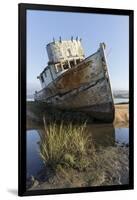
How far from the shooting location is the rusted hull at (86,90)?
243 centimetres

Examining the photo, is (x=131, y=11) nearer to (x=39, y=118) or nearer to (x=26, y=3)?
(x=26, y=3)

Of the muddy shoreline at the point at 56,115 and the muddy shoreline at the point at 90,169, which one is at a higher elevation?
the muddy shoreline at the point at 56,115

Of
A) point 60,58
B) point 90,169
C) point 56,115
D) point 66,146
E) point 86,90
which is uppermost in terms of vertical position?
point 60,58

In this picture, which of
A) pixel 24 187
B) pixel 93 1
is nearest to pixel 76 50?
pixel 93 1

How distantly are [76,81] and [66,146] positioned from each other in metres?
0.29

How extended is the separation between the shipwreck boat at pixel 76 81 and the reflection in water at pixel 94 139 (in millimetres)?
50

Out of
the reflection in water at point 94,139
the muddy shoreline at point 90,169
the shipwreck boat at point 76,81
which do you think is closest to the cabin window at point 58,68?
the shipwreck boat at point 76,81

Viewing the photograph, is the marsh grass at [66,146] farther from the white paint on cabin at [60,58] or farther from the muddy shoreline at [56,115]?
the white paint on cabin at [60,58]

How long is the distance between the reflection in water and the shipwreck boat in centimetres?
5

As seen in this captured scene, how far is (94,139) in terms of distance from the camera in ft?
8.13

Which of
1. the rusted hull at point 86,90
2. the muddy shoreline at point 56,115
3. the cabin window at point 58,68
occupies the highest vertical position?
the cabin window at point 58,68

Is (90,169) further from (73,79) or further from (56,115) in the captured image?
(73,79)

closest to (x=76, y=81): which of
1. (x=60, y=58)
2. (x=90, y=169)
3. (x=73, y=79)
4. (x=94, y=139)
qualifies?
(x=73, y=79)

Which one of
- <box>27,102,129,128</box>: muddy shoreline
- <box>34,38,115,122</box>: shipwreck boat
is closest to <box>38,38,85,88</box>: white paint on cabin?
<box>34,38,115,122</box>: shipwreck boat
